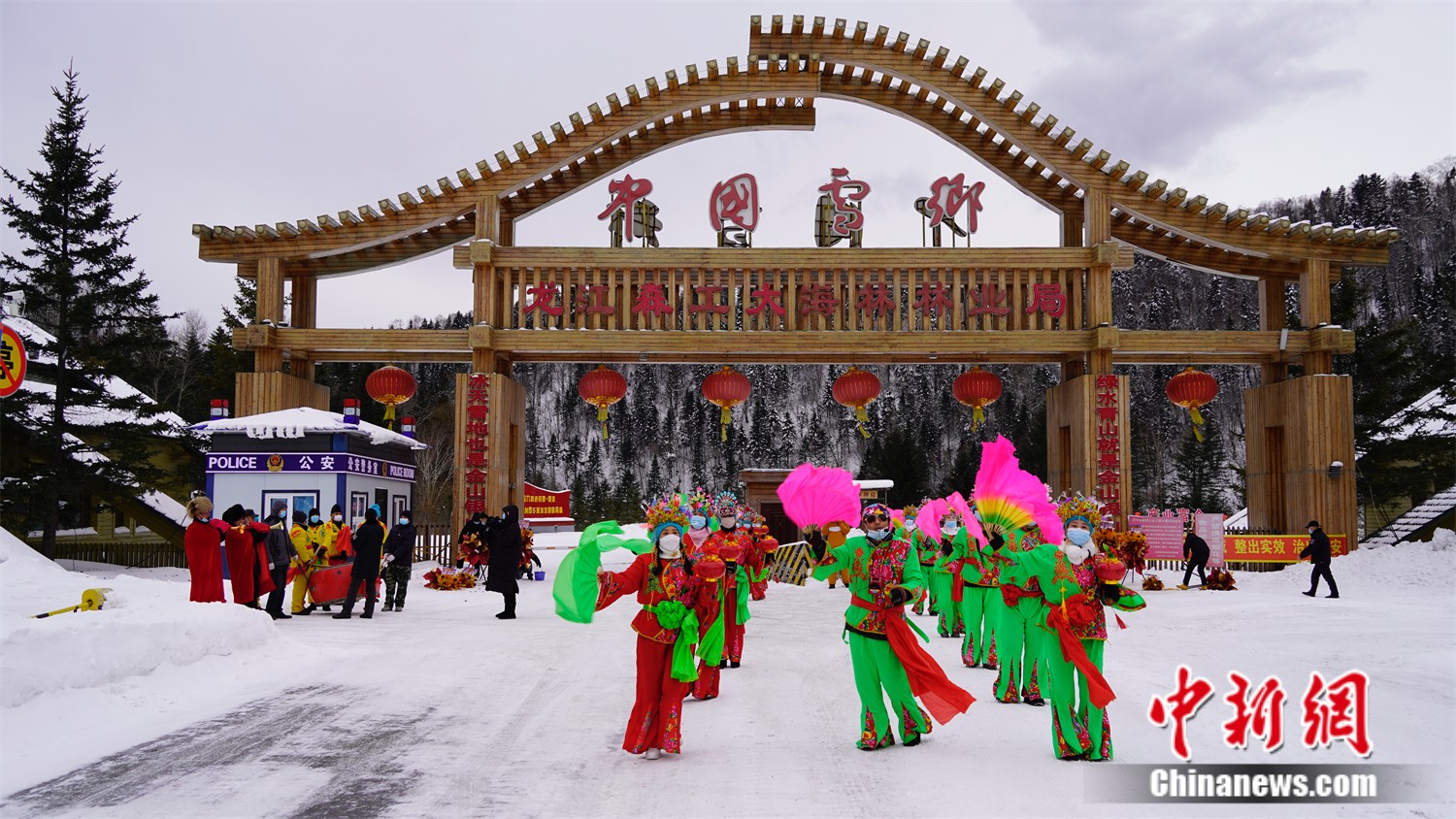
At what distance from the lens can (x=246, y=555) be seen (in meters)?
13.2

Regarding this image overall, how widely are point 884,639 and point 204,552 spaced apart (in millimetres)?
9744

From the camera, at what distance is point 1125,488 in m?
21.6

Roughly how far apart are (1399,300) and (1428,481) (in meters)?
55.4

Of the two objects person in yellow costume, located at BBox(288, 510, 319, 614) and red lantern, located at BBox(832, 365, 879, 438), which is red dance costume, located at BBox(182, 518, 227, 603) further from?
red lantern, located at BBox(832, 365, 879, 438)

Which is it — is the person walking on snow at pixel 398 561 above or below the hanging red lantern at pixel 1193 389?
below

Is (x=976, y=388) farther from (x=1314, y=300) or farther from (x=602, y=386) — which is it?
(x=1314, y=300)

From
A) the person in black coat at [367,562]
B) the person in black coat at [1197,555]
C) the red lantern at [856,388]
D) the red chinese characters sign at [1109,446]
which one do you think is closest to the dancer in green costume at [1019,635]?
the person in black coat at [367,562]

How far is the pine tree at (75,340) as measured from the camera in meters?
21.6

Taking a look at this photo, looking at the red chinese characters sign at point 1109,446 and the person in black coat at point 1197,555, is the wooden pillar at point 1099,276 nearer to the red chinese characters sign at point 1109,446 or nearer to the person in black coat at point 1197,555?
the red chinese characters sign at point 1109,446

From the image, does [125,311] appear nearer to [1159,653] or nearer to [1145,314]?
[1159,653]

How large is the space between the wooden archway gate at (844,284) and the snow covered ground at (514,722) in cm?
964

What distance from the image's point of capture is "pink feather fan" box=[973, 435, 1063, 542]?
324 inches

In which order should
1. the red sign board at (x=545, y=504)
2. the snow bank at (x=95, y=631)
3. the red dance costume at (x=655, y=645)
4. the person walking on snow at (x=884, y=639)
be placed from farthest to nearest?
1. the red sign board at (x=545, y=504)
2. the snow bank at (x=95, y=631)
3. the person walking on snow at (x=884, y=639)
4. the red dance costume at (x=655, y=645)

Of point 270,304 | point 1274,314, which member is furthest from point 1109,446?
point 270,304
